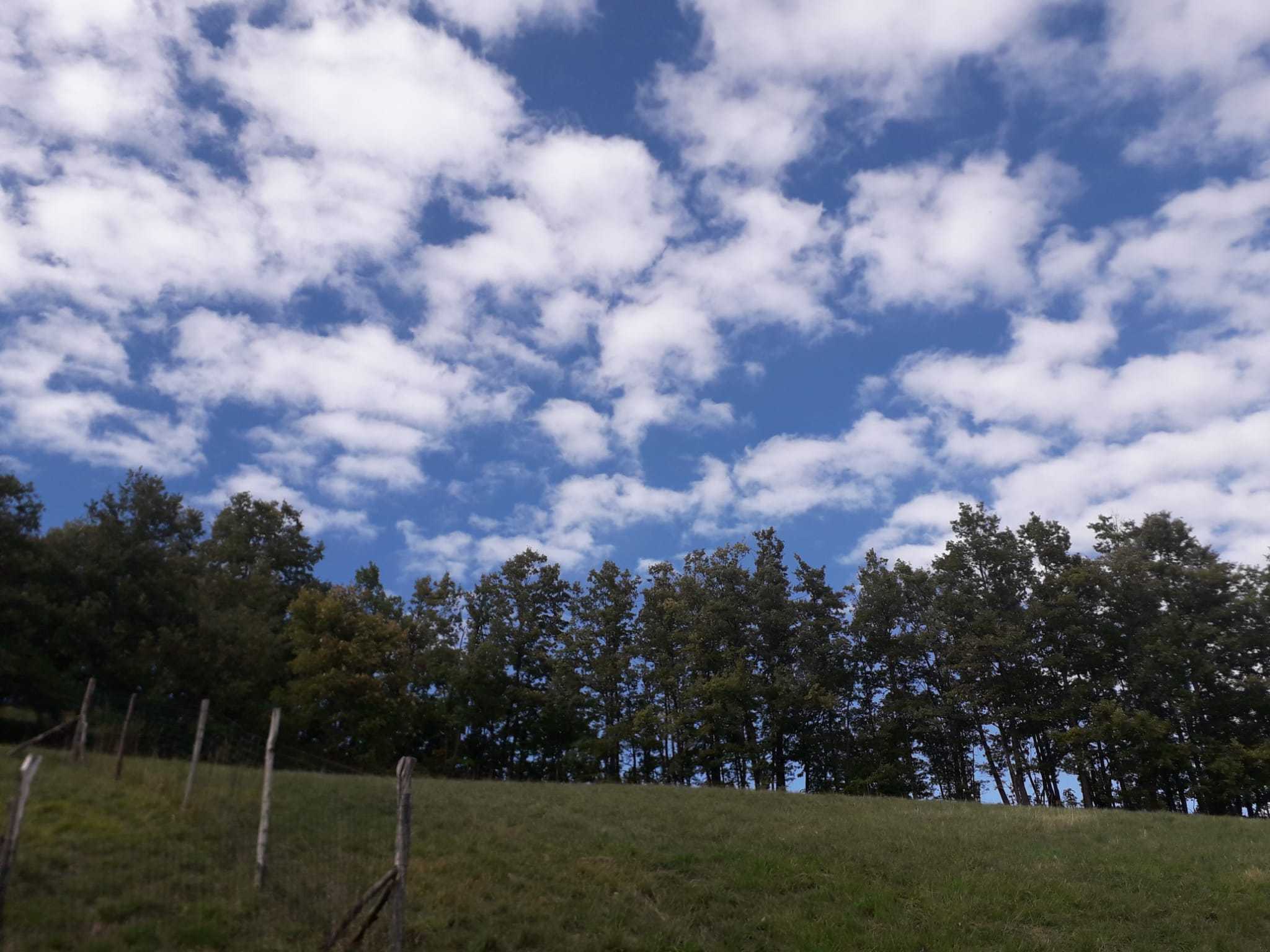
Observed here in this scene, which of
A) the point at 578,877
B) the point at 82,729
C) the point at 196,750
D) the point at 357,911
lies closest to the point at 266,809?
the point at 357,911

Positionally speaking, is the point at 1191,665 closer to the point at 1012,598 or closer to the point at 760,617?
the point at 1012,598

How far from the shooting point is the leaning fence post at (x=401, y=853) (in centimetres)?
911

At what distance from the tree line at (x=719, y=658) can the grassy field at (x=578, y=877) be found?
21832 millimetres

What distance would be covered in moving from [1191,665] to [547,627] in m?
34.9

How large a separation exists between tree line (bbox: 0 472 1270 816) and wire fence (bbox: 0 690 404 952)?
69.9 feet

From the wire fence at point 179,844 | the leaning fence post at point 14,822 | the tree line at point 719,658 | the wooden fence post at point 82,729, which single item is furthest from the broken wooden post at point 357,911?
the tree line at point 719,658

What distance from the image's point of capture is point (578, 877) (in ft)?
46.1

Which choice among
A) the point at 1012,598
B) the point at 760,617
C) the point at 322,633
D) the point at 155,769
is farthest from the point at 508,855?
the point at 1012,598

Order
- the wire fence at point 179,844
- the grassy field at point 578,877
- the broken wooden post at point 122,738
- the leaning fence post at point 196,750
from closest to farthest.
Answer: the wire fence at point 179,844 < the grassy field at point 578,877 < the leaning fence post at point 196,750 < the broken wooden post at point 122,738

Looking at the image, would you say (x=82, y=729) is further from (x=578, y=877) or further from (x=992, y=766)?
(x=992, y=766)

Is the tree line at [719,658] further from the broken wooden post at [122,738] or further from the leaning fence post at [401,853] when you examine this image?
the leaning fence post at [401,853]

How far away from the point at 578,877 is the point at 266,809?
212 inches

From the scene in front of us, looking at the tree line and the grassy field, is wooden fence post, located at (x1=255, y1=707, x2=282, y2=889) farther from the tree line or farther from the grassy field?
the tree line

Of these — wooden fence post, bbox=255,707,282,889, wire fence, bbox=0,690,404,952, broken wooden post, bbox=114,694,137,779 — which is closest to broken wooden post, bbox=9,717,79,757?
wire fence, bbox=0,690,404,952
